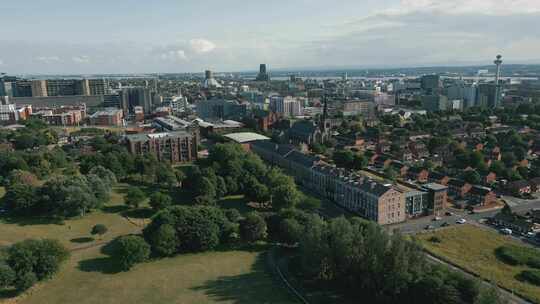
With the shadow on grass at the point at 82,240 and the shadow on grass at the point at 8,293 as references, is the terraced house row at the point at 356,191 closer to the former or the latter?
the shadow on grass at the point at 82,240

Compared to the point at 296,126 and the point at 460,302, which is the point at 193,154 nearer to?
the point at 296,126

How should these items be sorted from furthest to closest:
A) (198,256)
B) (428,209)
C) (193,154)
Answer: (193,154) → (428,209) → (198,256)

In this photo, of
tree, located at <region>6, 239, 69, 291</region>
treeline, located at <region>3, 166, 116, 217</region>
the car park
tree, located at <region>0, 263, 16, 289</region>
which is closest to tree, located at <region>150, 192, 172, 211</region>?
treeline, located at <region>3, 166, 116, 217</region>

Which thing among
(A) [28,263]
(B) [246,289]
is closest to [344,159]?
(B) [246,289]

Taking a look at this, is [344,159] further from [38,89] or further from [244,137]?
[38,89]

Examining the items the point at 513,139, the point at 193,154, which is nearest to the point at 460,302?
the point at 193,154

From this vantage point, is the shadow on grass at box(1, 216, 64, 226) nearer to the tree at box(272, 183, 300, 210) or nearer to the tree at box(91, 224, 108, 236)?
the tree at box(91, 224, 108, 236)
